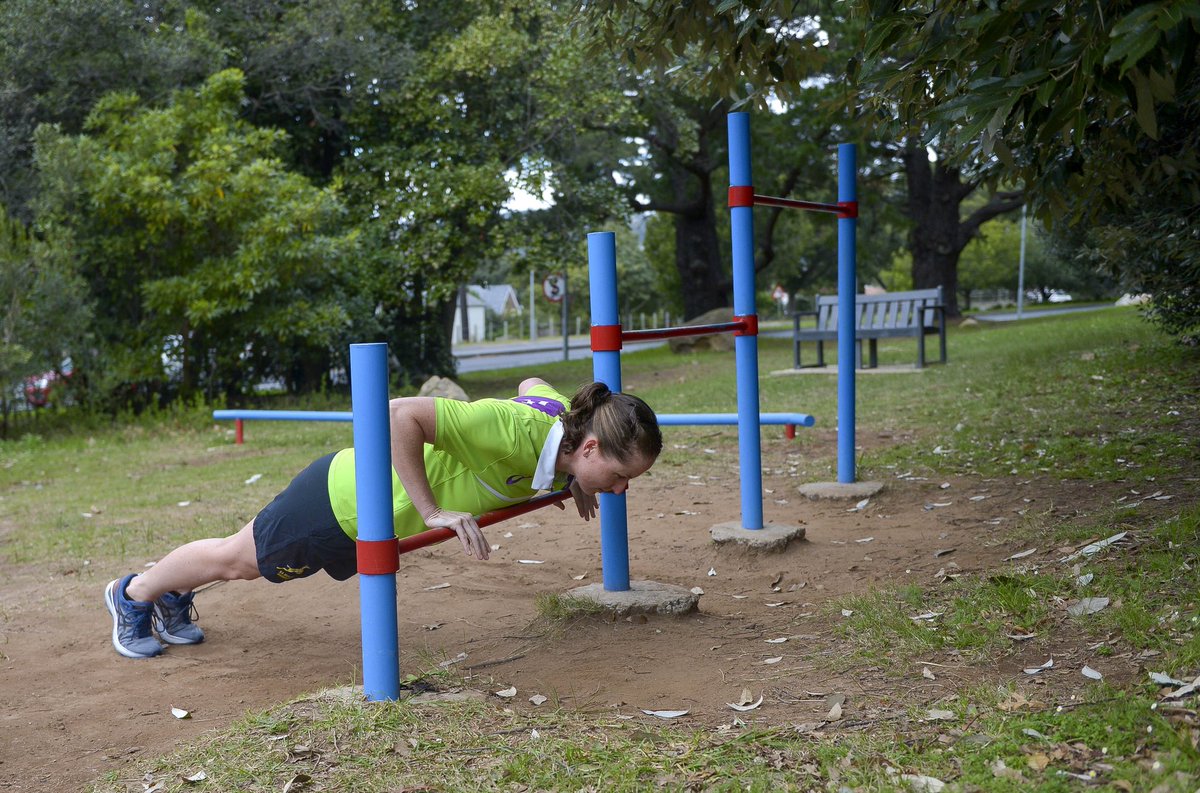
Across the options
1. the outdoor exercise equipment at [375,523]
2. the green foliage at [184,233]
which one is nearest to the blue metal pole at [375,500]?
the outdoor exercise equipment at [375,523]

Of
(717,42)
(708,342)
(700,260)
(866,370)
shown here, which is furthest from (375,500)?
(700,260)

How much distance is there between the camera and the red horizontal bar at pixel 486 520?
10.0 ft

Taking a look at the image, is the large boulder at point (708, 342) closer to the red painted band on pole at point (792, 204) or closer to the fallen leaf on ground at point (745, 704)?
the red painted band on pole at point (792, 204)

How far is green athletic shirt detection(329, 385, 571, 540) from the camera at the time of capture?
313cm

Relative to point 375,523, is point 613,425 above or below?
above

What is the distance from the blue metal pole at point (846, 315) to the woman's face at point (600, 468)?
296cm

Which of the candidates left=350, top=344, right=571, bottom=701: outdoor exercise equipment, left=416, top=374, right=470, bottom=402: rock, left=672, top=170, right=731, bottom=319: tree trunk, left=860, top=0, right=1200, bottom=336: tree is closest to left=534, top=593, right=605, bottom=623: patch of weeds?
left=350, top=344, right=571, bottom=701: outdoor exercise equipment

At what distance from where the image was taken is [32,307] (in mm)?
10172

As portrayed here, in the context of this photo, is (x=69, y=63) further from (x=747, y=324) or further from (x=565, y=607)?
(x=565, y=607)

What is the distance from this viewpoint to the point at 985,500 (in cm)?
534

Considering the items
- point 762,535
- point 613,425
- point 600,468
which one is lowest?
point 762,535

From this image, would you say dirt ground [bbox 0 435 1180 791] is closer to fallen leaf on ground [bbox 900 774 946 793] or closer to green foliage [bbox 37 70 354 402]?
fallen leaf on ground [bbox 900 774 946 793]

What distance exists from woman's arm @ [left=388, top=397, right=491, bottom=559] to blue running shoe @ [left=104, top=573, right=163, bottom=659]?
144 centimetres

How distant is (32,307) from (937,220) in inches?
735
